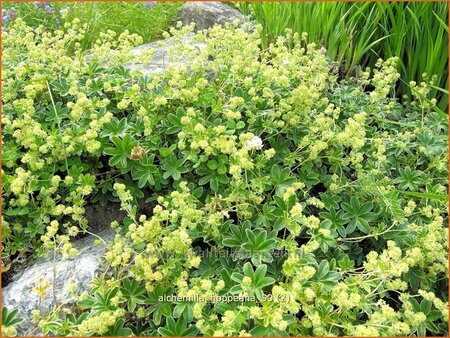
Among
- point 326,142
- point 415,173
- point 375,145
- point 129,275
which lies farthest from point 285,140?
point 129,275

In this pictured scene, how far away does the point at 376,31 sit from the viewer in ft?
11.2

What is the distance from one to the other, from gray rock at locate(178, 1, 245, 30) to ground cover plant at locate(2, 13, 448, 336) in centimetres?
195

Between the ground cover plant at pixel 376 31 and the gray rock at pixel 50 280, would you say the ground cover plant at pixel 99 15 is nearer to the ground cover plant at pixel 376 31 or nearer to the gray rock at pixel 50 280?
the ground cover plant at pixel 376 31

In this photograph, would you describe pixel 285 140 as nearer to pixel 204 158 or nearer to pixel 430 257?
pixel 204 158

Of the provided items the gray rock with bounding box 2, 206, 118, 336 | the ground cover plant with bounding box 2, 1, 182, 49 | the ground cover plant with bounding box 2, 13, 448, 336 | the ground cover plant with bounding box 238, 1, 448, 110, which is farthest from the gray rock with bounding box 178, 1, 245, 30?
the gray rock with bounding box 2, 206, 118, 336

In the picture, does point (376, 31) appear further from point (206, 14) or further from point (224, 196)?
point (224, 196)

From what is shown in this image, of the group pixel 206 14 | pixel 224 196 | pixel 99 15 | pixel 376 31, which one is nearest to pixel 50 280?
pixel 224 196

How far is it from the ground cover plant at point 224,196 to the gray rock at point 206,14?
1.95 m

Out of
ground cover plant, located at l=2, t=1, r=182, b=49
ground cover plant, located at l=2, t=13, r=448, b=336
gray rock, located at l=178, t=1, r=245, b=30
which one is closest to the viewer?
ground cover plant, located at l=2, t=13, r=448, b=336

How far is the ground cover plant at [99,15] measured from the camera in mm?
4293

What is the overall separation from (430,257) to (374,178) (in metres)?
0.48

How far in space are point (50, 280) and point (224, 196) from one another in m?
0.77

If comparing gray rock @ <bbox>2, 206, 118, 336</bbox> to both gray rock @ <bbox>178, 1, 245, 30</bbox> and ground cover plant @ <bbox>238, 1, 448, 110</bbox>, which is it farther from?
gray rock @ <bbox>178, 1, 245, 30</bbox>

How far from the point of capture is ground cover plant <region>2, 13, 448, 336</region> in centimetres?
171
